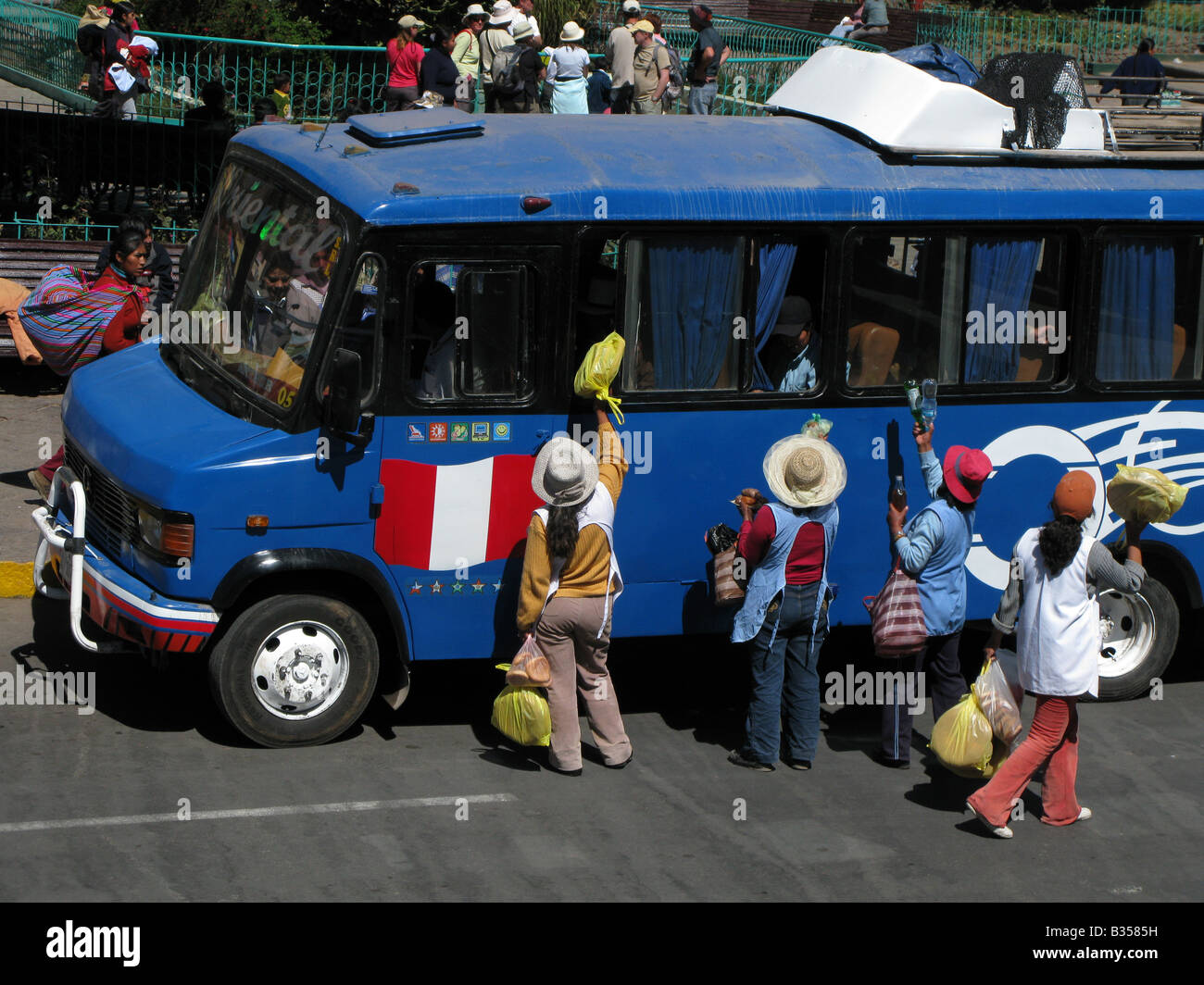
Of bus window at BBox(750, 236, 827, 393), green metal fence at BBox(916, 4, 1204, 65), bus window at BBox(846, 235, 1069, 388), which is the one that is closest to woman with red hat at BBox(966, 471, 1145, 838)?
bus window at BBox(846, 235, 1069, 388)

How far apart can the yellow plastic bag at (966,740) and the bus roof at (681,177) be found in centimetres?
244

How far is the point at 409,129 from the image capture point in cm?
788

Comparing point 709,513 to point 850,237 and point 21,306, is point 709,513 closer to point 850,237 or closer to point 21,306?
point 850,237

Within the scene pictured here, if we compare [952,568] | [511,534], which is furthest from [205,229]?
[952,568]

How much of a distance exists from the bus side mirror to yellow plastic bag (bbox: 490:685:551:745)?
1.35 meters

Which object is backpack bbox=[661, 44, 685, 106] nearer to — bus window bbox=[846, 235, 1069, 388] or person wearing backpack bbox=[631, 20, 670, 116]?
person wearing backpack bbox=[631, 20, 670, 116]

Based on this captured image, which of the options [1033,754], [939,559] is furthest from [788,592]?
[1033,754]

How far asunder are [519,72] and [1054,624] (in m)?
12.4

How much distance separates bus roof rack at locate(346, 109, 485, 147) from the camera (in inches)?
307

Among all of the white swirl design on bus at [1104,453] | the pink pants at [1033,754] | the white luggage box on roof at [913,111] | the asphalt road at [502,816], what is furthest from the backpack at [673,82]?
the pink pants at [1033,754]

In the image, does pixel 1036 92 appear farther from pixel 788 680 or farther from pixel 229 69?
pixel 229 69

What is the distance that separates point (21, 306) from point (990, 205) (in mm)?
5929
